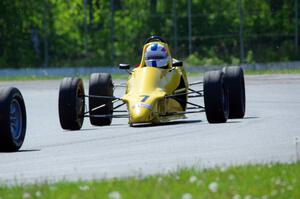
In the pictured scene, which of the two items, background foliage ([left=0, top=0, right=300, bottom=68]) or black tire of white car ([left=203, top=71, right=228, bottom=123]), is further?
background foliage ([left=0, top=0, right=300, bottom=68])

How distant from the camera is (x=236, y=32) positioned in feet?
156

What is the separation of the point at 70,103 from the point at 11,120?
3694 millimetres

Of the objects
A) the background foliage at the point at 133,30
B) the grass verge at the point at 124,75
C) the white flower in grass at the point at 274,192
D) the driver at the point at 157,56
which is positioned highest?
the white flower in grass at the point at 274,192

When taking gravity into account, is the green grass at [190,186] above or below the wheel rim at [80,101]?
above

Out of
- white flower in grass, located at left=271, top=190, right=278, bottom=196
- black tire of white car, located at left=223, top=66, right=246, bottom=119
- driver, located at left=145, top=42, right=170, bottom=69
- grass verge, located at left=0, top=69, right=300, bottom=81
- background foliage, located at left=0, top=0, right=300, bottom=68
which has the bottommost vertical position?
grass verge, located at left=0, top=69, right=300, bottom=81

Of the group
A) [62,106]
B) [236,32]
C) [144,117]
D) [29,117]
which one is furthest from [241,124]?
[236,32]

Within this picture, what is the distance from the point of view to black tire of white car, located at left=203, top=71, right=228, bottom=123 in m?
18.0

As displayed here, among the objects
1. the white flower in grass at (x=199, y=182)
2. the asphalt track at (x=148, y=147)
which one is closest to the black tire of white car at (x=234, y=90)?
the asphalt track at (x=148, y=147)

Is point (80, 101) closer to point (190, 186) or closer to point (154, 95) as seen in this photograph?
point (154, 95)

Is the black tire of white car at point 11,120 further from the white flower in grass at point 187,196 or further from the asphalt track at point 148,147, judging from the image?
the white flower in grass at point 187,196

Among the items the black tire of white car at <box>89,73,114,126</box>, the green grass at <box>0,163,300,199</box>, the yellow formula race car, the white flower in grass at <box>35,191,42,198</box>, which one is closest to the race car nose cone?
the yellow formula race car

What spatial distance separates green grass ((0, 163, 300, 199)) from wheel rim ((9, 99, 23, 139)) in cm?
468

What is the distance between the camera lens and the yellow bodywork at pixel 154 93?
17.9 meters

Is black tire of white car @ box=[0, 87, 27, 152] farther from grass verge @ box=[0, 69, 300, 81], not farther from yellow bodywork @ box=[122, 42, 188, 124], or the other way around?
grass verge @ box=[0, 69, 300, 81]
